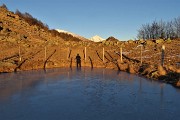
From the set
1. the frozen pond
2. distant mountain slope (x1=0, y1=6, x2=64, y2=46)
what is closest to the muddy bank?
the frozen pond

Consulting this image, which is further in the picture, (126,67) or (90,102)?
(126,67)

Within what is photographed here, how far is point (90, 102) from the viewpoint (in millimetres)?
12422

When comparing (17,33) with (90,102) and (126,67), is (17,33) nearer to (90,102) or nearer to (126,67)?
(126,67)

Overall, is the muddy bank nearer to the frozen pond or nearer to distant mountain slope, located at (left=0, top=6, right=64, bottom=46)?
the frozen pond

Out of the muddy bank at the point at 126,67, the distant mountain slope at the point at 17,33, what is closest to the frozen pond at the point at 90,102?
the muddy bank at the point at 126,67

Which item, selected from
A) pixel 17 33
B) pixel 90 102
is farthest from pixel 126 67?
pixel 17 33

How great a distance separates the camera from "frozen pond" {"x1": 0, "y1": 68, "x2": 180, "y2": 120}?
10039 millimetres

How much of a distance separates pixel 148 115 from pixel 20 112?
483 centimetres

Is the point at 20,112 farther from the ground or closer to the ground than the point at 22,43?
closer to the ground

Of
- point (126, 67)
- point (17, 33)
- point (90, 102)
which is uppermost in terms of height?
point (17, 33)

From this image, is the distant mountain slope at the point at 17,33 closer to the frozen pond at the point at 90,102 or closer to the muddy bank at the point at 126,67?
the muddy bank at the point at 126,67

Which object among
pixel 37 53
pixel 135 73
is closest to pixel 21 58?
pixel 37 53

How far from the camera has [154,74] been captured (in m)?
20.4

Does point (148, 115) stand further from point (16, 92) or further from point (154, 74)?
point (154, 74)
